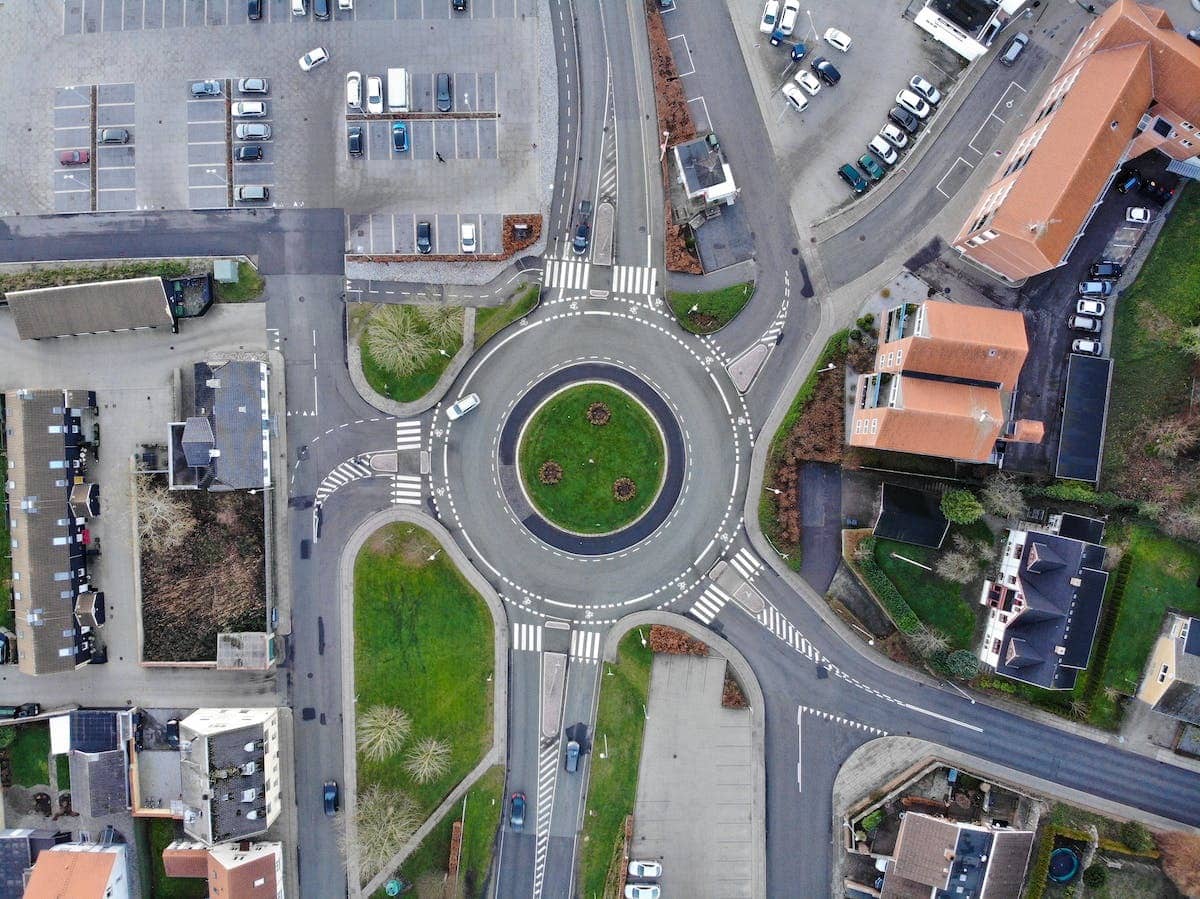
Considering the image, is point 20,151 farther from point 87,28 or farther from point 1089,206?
point 1089,206

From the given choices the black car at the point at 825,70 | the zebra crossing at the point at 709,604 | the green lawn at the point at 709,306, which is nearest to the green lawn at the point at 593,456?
the green lawn at the point at 709,306

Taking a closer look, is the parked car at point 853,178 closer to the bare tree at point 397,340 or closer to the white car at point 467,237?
the white car at point 467,237

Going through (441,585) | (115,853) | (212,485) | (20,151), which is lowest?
(115,853)

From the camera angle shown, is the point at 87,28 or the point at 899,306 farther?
the point at 87,28

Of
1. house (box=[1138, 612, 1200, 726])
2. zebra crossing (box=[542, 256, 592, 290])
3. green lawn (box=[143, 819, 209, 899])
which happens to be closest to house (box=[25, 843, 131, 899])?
green lawn (box=[143, 819, 209, 899])

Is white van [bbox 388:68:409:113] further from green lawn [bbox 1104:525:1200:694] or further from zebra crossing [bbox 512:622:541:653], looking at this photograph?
green lawn [bbox 1104:525:1200:694]

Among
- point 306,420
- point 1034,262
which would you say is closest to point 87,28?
point 306,420

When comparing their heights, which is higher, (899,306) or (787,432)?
(899,306)
